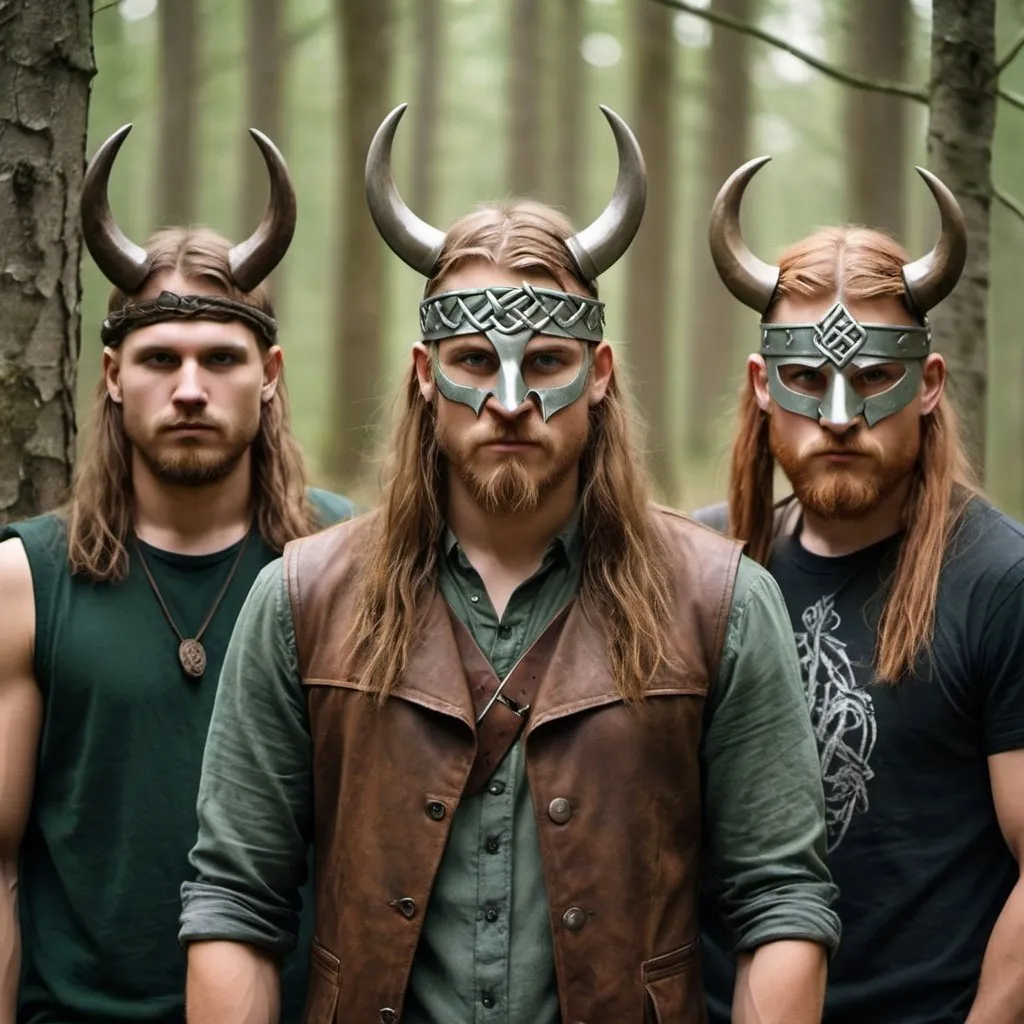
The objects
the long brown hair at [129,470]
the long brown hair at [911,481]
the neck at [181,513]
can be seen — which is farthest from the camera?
the neck at [181,513]

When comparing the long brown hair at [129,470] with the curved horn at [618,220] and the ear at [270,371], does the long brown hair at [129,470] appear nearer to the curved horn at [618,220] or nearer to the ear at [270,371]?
the ear at [270,371]

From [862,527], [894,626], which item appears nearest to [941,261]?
[862,527]

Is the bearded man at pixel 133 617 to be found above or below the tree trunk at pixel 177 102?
below

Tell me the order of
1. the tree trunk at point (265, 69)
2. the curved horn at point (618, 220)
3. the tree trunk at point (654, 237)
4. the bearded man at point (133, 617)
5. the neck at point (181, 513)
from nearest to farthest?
the curved horn at point (618, 220)
the bearded man at point (133, 617)
the neck at point (181, 513)
the tree trunk at point (654, 237)
the tree trunk at point (265, 69)

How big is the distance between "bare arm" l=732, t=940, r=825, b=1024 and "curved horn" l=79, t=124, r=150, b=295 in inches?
103

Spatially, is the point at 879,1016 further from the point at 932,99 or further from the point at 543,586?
the point at 932,99

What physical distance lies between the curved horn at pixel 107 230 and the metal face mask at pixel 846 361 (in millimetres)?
1912

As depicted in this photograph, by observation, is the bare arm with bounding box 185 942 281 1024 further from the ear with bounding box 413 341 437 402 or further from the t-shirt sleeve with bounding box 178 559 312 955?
the ear with bounding box 413 341 437 402

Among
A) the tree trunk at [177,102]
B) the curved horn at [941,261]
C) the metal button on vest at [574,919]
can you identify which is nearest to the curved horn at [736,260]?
the curved horn at [941,261]

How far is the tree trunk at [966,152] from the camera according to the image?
16.5 ft

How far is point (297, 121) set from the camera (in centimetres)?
2253

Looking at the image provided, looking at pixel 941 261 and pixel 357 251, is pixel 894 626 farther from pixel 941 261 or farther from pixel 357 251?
pixel 357 251

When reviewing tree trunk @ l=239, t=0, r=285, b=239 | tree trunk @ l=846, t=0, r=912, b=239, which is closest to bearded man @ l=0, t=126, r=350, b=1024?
tree trunk @ l=846, t=0, r=912, b=239

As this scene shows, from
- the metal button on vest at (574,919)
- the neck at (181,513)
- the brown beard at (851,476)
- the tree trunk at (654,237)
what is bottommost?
the metal button on vest at (574,919)
